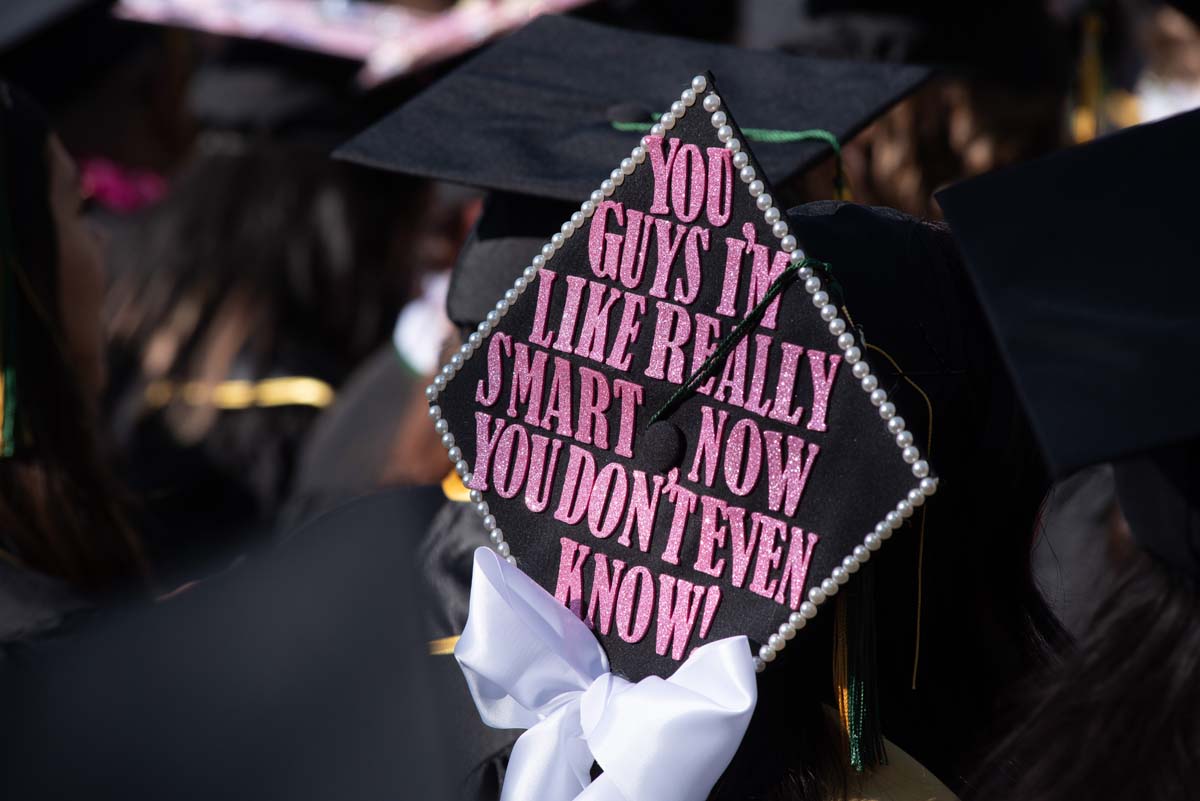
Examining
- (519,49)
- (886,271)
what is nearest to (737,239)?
(886,271)

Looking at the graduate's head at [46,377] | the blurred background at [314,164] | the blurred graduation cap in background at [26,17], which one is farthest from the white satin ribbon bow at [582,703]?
the blurred graduation cap in background at [26,17]

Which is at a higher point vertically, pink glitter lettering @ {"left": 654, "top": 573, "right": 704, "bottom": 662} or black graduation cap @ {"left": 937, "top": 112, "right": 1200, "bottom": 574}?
black graduation cap @ {"left": 937, "top": 112, "right": 1200, "bottom": 574}

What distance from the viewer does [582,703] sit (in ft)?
3.38

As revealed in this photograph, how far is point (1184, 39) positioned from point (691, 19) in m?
1.14

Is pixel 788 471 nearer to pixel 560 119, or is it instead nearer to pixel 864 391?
pixel 864 391

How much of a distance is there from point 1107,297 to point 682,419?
330 mm

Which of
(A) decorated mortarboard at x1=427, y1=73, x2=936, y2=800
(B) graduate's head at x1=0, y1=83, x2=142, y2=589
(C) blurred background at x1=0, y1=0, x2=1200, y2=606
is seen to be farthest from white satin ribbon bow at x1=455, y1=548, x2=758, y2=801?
(C) blurred background at x1=0, y1=0, x2=1200, y2=606

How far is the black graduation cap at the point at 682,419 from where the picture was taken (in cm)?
96

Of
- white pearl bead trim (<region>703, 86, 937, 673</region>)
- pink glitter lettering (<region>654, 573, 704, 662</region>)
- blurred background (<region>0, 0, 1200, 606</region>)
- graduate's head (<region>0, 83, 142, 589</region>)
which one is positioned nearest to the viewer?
white pearl bead trim (<region>703, 86, 937, 673</region>)

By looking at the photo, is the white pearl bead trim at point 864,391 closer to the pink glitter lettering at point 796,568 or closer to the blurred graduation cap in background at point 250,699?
the pink glitter lettering at point 796,568

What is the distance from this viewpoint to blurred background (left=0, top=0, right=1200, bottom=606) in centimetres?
263

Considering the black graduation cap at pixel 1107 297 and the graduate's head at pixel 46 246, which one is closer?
the black graduation cap at pixel 1107 297

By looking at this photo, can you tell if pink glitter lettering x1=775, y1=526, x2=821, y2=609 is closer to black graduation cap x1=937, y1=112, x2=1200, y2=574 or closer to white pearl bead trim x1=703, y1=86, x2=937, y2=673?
white pearl bead trim x1=703, y1=86, x2=937, y2=673

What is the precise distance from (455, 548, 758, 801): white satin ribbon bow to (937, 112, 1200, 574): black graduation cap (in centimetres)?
30
